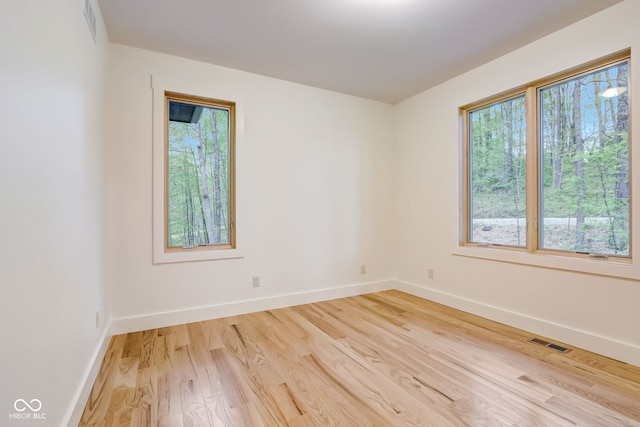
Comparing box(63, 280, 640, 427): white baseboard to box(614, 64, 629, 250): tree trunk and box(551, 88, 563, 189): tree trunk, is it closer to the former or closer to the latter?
box(614, 64, 629, 250): tree trunk

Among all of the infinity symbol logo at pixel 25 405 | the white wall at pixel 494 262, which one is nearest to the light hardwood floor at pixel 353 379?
the white wall at pixel 494 262

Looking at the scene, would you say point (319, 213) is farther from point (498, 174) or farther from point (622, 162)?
point (622, 162)

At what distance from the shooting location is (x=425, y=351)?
7.27 feet

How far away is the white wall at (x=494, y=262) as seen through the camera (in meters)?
2.08

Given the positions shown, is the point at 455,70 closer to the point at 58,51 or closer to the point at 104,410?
the point at 58,51

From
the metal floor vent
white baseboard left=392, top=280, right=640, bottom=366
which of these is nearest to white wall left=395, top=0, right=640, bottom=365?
white baseboard left=392, top=280, right=640, bottom=366

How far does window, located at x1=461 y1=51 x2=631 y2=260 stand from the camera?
2219 millimetres

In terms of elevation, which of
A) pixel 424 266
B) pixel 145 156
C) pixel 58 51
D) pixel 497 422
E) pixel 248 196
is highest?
pixel 58 51

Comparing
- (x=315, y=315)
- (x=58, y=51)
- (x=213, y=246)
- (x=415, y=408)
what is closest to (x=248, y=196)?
(x=213, y=246)

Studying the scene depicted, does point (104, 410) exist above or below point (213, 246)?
below

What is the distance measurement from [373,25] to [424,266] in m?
2.73

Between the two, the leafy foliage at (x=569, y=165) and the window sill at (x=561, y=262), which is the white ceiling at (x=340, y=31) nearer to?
the leafy foliage at (x=569, y=165)

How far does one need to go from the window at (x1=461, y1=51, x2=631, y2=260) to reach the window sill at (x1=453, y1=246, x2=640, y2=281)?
0.29ft

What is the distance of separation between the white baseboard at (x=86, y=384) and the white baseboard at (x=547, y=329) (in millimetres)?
3260
